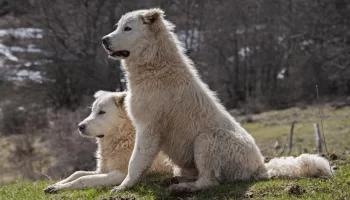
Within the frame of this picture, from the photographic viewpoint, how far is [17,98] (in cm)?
4197

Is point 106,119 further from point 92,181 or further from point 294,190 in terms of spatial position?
point 294,190

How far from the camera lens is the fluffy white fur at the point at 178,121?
7.49 m

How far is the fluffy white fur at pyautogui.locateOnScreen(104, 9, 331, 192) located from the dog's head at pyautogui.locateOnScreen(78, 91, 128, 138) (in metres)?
1.00

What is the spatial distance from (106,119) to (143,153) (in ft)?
6.03

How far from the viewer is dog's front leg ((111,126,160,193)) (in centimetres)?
752

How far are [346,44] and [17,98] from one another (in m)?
29.8

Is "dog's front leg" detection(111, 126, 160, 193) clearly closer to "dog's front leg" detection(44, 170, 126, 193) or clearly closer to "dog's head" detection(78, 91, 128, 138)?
"dog's front leg" detection(44, 170, 126, 193)

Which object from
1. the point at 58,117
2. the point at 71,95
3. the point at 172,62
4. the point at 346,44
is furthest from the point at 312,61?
the point at 172,62

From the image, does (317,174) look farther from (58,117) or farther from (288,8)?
(288,8)

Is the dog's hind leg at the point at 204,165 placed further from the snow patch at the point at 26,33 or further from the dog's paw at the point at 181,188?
the snow patch at the point at 26,33

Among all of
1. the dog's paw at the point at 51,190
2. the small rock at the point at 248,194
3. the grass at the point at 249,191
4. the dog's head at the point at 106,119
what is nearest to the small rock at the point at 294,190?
the grass at the point at 249,191

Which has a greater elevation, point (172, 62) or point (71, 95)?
point (172, 62)

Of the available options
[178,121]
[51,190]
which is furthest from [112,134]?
[178,121]

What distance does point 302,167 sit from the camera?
759cm
